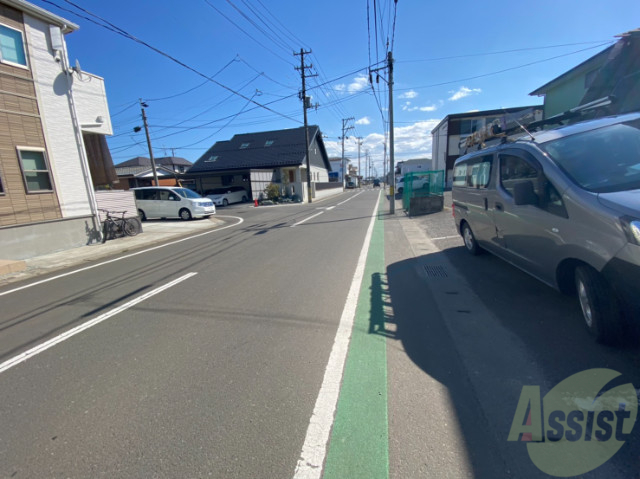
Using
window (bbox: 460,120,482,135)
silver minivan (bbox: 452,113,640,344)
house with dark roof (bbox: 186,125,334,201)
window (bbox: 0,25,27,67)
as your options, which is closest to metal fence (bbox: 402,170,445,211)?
silver minivan (bbox: 452,113,640,344)

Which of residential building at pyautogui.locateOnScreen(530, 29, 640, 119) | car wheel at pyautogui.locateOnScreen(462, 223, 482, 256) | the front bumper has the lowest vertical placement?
car wheel at pyautogui.locateOnScreen(462, 223, 482, 256)

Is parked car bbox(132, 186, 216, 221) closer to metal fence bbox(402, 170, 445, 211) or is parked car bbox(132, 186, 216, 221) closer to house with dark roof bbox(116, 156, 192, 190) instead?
metal fence bbox(402, 170, 445, 211)

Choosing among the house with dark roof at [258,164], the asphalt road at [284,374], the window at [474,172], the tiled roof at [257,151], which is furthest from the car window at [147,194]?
the window at [474,172]

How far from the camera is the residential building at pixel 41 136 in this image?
7.62m

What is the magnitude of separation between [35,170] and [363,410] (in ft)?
35.9

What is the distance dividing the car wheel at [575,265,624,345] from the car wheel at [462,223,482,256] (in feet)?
10.1

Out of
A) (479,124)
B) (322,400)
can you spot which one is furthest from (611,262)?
(479,124)

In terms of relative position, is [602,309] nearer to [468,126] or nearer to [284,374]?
[284,374]

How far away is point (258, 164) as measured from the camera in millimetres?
29141

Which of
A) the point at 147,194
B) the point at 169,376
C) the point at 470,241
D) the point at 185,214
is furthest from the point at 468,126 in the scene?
the point at 169,376

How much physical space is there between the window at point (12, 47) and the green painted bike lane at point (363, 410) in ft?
36.7

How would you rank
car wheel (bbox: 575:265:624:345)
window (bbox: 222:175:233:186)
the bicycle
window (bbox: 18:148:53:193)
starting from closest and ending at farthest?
car wheel (bbox: 575:265:624:345), window (bbox: 18:148:53:193), the bicycle, window (bbox: 222:175:233:186)

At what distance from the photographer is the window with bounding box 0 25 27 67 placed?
24.7ft

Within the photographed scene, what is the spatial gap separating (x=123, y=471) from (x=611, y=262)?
3818mm
